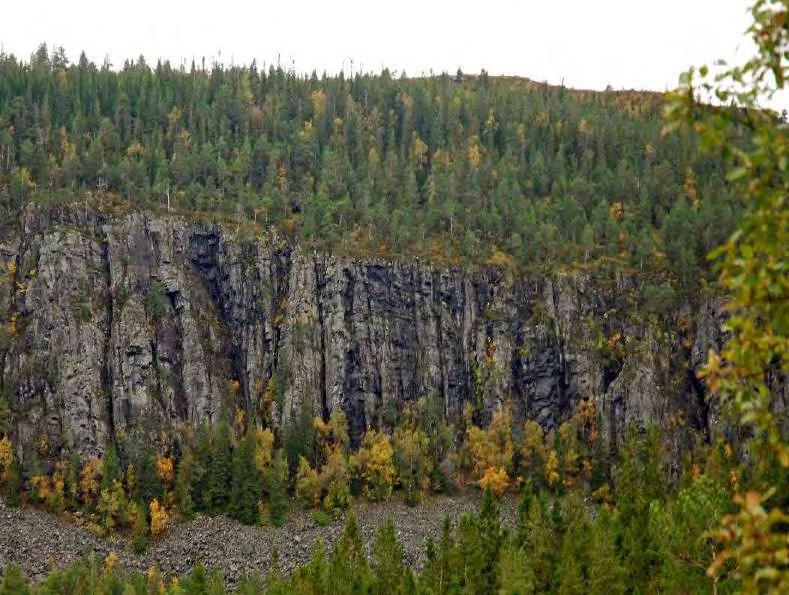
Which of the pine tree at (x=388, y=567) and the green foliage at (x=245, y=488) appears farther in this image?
the green foliage at (x=245, y=488)

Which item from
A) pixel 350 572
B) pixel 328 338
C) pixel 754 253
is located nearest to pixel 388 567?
pixel 350 572

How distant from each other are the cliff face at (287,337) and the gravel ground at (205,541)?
21692mm

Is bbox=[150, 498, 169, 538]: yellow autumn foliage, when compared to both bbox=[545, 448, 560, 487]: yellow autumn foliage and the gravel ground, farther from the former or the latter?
bbox=[545, 448, 560, 487]: yellow autumn foliage

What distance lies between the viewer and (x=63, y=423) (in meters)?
144

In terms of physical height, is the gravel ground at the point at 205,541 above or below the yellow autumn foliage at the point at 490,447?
below

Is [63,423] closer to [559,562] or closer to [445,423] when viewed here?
[445,423]

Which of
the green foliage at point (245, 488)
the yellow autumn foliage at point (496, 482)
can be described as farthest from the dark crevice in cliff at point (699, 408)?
the green foliage at point (245, 488)

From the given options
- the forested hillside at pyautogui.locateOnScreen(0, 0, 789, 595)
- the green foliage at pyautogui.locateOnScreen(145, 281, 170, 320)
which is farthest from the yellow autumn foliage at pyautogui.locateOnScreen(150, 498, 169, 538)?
the green foliage at pyautogui.locateOnScreen(145, 281, 170, 320)

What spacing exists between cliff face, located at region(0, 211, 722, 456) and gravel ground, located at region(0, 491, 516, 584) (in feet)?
71.2

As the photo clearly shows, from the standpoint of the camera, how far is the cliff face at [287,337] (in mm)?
149875

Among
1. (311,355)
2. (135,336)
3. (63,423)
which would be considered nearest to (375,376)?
(311,355)

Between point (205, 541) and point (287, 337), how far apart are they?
41.5m

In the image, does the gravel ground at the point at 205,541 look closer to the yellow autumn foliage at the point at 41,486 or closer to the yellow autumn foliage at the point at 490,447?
the yellow autumn foliage at the point at 41,486

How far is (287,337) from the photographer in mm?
157625
